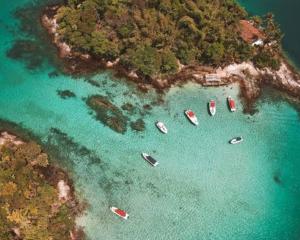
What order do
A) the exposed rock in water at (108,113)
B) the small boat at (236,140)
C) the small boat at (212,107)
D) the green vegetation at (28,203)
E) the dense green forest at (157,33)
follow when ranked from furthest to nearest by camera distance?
the dense green forest at (157,33) < the small boat at (212,107) < the small boat at (236,140) < the exposed rock in water at (108,113) < the green vegetation at (28,203)

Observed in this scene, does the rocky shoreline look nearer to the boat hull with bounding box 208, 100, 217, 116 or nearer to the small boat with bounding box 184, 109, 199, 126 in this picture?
the boat hull with bounding box 208, 100, 217, 116

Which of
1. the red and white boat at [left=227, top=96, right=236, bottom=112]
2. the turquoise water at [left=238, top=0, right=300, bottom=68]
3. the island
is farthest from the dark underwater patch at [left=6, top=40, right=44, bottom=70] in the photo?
the turquoise water at [left=238, top=0, right=300, bottom=68]

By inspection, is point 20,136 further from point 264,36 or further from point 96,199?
point 264,36

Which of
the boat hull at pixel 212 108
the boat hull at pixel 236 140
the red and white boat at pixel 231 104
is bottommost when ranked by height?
the boat hull at pixel 236 140

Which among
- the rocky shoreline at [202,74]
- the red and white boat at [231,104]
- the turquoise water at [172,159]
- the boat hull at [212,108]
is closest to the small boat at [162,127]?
the turquoise water at [172,159]

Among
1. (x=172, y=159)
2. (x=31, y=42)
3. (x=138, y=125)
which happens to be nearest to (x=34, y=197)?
(x=138, y=125)

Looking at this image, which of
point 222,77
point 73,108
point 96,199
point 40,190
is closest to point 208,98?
point 222,77

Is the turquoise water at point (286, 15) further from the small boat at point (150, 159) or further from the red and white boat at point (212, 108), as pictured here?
the small boat at point (150, 159)
